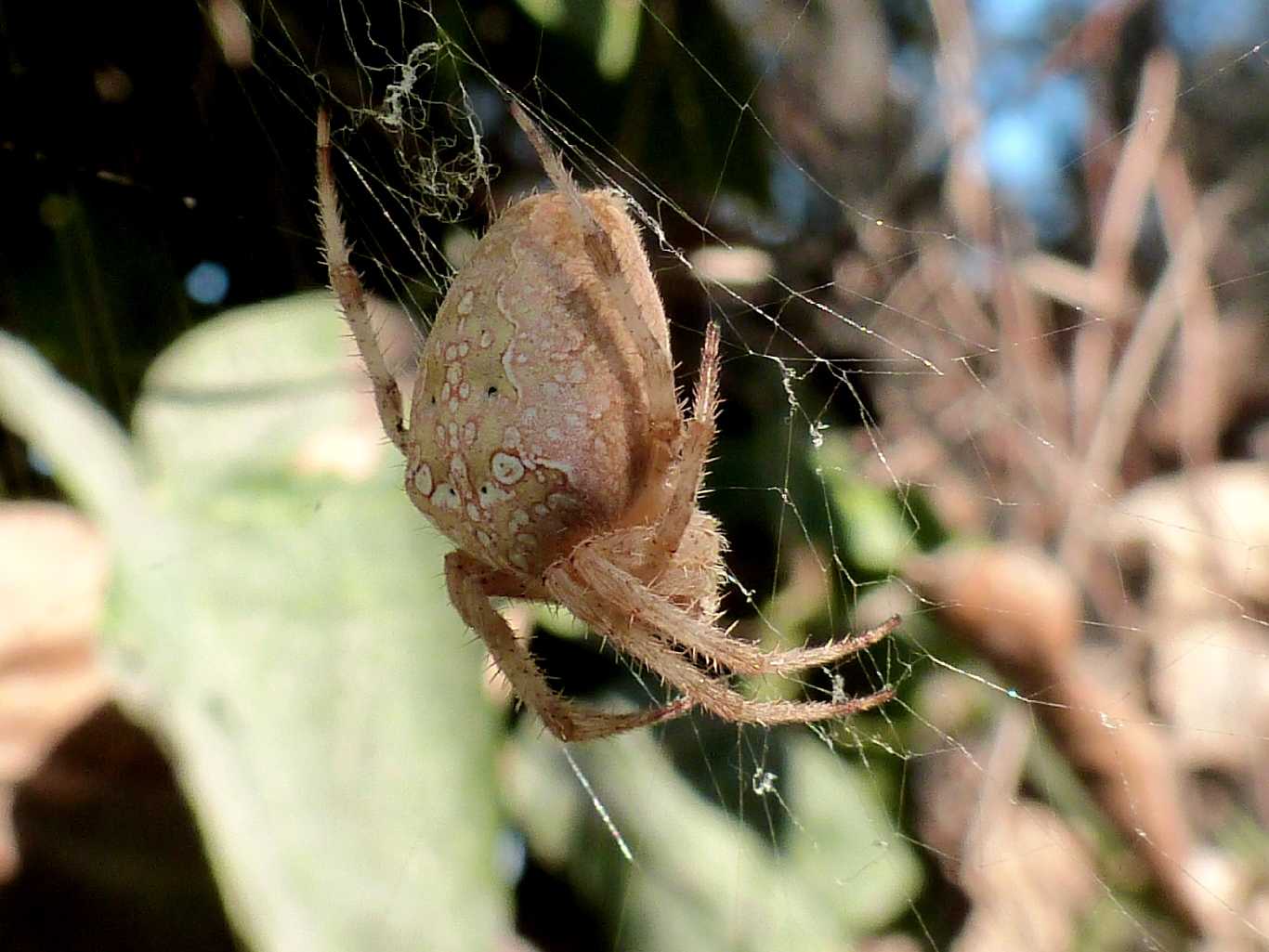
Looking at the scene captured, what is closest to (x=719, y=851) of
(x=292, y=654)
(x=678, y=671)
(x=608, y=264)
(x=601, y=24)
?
(x=678, y=671)

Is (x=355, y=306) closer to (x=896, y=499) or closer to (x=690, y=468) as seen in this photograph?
(x=690, y=468)

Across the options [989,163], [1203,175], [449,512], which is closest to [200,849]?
[449,512]

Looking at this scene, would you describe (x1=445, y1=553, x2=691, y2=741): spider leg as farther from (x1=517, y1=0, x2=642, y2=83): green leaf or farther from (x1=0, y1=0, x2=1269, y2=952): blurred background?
(x1=517, y1=0, x2=642, y2=83): green leaf

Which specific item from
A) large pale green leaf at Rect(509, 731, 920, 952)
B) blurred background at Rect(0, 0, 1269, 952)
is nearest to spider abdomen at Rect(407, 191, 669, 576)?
blurred background at Rect(0, 0, 1269, 952)

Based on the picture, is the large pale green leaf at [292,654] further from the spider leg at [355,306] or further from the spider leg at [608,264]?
the spider leg at [608,264]

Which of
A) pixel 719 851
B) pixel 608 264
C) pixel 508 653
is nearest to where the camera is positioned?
pixel 608 264

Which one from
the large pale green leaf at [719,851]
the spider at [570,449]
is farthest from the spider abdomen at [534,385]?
the large pale green leaf at [719,851]
